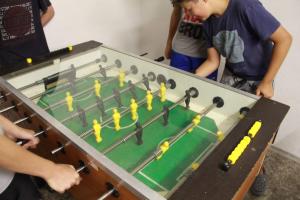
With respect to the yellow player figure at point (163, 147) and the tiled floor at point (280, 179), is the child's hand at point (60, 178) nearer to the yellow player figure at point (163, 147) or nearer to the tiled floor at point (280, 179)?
the yellow player figure at point (163, 147)

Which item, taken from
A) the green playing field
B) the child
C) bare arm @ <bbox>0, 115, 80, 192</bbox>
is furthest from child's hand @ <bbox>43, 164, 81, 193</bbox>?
the child

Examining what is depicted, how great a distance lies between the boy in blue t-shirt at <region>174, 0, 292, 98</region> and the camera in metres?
1.20

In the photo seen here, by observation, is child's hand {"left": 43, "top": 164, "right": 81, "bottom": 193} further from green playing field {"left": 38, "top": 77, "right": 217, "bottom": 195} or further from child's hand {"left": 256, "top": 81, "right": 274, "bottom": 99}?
child's hand {"left": 256, "top": 81, "right": 274, "bottom": 99}

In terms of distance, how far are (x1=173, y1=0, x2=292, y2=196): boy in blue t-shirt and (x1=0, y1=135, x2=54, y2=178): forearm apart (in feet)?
3.01

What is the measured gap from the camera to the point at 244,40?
1.32 meters

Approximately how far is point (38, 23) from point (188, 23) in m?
1.04

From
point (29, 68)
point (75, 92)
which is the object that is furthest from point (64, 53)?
point (75, 92)

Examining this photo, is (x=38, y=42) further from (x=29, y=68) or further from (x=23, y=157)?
(x=23, y=157)

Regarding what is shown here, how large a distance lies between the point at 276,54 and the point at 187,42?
2.21 feet

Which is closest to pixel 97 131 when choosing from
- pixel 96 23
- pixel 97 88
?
pixel 97 88

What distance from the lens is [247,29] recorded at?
1.28 meters

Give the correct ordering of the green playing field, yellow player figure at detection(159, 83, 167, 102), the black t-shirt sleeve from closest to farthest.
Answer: the green playing field, yellow player figure at detection(159, 83, 167, 102), the black t-shirt sleeve

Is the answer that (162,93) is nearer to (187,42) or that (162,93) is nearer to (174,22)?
(187,42)

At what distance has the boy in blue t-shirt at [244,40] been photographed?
1.20 m
